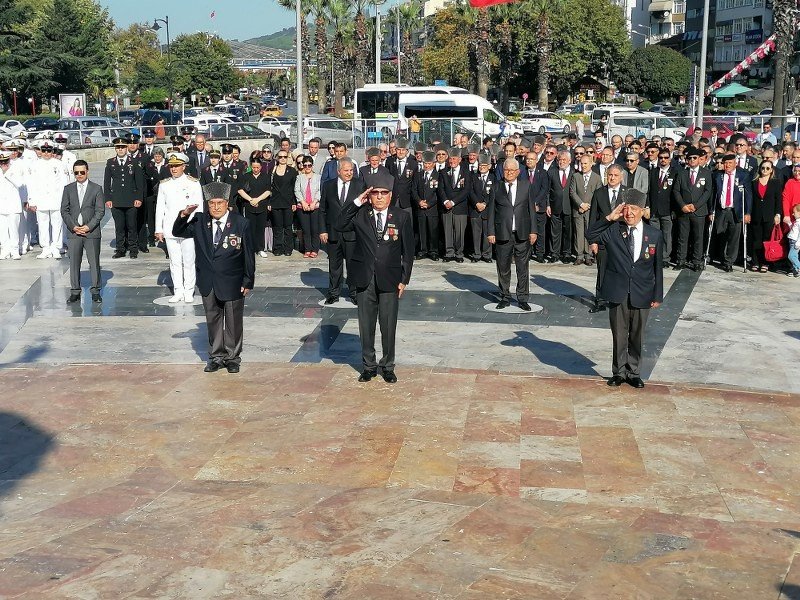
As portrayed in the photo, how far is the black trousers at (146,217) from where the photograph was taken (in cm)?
1833

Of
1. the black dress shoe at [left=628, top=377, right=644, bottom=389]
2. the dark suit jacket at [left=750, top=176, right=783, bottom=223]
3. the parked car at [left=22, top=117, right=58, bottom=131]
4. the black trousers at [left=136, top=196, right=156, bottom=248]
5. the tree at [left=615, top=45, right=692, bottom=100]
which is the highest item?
the tree at [left=615, top=45, right=692, bottom=100]

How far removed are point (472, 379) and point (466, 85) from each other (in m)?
82.6

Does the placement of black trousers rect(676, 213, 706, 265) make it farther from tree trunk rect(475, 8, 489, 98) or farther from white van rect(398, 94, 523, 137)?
tree trunk rect(475, 8, 489, 98)

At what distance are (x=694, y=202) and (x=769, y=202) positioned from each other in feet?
3.60

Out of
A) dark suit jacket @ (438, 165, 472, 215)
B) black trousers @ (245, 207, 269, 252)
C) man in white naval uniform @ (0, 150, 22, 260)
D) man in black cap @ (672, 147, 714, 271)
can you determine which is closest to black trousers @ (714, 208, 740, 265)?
man in black cap @ (672, 147, 714, 271)

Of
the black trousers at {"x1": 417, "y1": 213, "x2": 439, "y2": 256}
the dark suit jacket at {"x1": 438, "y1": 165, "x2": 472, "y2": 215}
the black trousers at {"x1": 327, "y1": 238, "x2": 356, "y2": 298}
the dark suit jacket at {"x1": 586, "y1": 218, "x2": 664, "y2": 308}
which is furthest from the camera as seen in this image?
the black trousers at {"x1": 417, "y1": 213, "x2": 439, "y2": 256}

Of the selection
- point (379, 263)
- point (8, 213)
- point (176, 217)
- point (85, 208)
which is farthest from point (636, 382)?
point (8, 213)

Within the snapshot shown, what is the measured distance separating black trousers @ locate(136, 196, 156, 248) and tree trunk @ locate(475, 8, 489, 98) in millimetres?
54268

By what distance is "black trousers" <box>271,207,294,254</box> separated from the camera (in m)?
18.2

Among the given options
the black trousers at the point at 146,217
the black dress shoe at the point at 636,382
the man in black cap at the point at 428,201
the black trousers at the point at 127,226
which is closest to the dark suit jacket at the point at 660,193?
the man in black cap at the point at 428,201

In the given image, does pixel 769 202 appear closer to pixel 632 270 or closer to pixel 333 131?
pixel 632 270

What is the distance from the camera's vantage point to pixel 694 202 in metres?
16.4

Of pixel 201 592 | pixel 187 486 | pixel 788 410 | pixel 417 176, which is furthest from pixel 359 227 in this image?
pixel 417 176

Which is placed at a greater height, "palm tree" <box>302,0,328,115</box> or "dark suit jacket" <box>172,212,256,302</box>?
"palm tree" <box>302,0,328,115</box>
